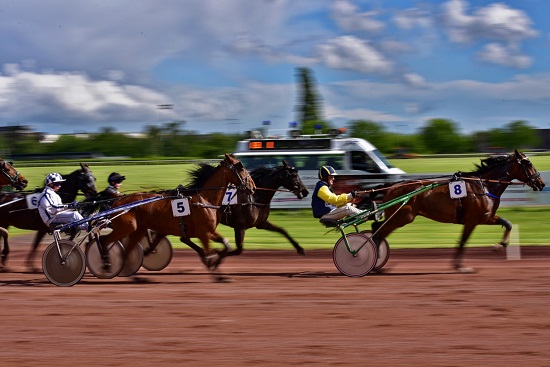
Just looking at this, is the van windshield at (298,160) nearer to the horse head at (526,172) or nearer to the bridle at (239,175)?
the horse head at (526,172)

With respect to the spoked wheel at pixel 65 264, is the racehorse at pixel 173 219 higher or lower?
higher

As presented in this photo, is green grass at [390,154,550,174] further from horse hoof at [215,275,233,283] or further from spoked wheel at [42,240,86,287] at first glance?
spoked wheel at [42,240,86,287]

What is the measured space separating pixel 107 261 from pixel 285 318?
12.8ft

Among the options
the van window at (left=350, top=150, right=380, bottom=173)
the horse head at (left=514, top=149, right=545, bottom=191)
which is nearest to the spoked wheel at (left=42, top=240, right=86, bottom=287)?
the horse head at (left=514, top=149, right=545, bottom=191)

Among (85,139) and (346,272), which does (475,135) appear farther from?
(346,272)

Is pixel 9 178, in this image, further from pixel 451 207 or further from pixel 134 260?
pixel 451 207

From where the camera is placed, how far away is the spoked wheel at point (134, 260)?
11.5 m

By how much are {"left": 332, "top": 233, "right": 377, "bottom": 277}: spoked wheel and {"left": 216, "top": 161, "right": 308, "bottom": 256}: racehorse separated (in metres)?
1.73

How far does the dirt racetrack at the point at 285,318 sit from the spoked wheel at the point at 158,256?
14 centimetres

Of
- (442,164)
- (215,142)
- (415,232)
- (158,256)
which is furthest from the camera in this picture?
(215,142)

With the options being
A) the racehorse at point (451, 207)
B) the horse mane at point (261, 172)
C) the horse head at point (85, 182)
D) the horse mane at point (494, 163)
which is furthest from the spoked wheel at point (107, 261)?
the horse mane at point (494, 163)

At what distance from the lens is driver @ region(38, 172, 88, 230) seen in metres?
11.2

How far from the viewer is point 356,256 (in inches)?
432

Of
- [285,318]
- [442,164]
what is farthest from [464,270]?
[442,164]
